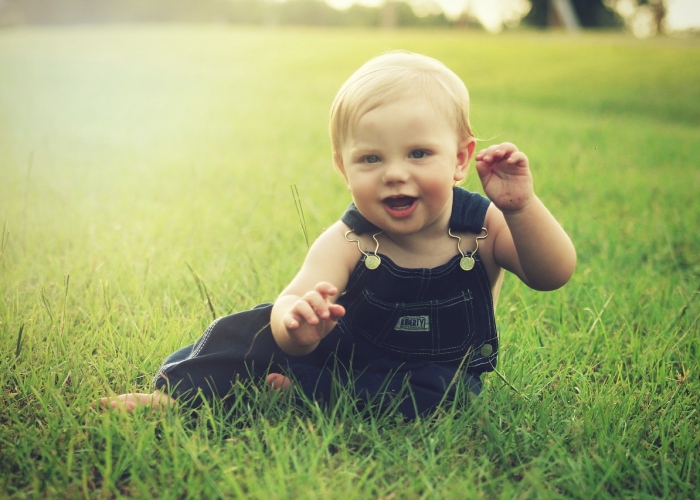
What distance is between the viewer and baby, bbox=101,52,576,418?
1.86 meters

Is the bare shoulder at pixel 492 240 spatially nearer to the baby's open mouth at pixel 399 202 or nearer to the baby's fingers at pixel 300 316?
the baby's open mouth at pixel 399 202

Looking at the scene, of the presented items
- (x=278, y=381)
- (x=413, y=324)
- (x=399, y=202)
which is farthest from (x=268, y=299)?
(x=399, y=202)

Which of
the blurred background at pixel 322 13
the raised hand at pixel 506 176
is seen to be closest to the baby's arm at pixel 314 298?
the raised hand at pixel 506 176

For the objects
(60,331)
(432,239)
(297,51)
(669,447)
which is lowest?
(669,447)

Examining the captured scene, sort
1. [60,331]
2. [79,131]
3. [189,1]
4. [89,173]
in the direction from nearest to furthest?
[60,331], [89,173], [79,131], [189,1]

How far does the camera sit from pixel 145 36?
1038 inches

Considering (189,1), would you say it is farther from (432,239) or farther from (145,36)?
(432,239)

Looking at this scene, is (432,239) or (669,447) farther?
(432,239)

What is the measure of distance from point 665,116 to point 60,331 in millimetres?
10699

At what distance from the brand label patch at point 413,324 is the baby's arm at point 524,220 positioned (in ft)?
0.99

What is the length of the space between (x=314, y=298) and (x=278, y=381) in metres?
0.45

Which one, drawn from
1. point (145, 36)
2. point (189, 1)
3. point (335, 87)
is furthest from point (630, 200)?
point (189, 1)

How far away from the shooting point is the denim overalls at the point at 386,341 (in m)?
1.99

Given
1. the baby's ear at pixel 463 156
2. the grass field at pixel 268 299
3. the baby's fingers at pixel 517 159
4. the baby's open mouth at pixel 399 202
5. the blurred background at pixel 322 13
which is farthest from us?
the blurred background at pixel 322 13
